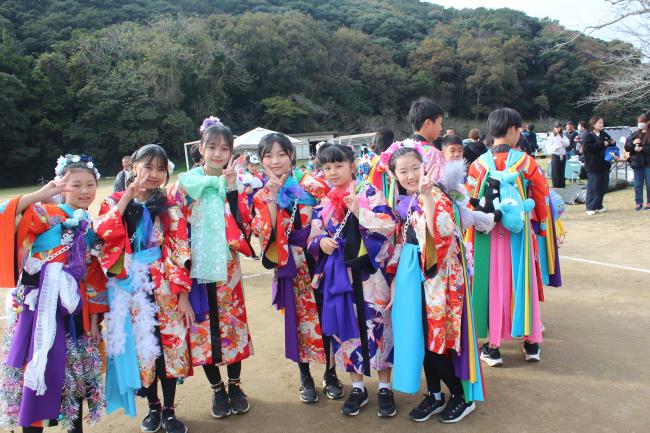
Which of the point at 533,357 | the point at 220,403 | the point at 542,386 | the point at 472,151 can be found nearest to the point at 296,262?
the point at 220,403

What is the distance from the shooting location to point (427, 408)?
8.98ft

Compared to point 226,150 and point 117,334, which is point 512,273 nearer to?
point 226,150

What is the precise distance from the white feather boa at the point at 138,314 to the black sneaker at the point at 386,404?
4.41ft

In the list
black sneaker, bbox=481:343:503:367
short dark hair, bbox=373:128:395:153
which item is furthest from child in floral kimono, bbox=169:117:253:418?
short dark hair, bbox=373:128:395:153

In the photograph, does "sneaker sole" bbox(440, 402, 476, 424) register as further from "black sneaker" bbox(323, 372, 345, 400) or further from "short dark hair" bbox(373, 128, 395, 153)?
"short dark hair" bbox(373, 128, 395, 153)

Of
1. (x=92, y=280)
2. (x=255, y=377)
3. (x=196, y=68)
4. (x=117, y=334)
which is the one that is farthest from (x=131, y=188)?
(x=196, y=68)

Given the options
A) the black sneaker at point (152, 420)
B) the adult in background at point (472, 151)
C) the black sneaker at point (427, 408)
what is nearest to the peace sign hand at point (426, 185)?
the black sneaker at point (427, 408)

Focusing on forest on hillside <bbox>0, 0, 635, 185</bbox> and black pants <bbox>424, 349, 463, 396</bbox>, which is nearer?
black pants <bbox>424, 349, 463, 396</bbox>

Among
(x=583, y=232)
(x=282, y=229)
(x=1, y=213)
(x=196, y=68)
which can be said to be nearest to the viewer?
(x=1, y=213)

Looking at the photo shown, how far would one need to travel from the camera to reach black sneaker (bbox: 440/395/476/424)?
8.79 feet

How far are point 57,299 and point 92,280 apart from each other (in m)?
0.25

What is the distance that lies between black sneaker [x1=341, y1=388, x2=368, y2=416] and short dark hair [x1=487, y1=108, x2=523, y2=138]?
2154mm

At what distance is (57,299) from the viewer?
7.73ft

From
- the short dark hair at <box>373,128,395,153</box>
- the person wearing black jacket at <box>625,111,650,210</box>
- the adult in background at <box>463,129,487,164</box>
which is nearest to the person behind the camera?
the short dark hair at <box>373,128,395,153</box>
